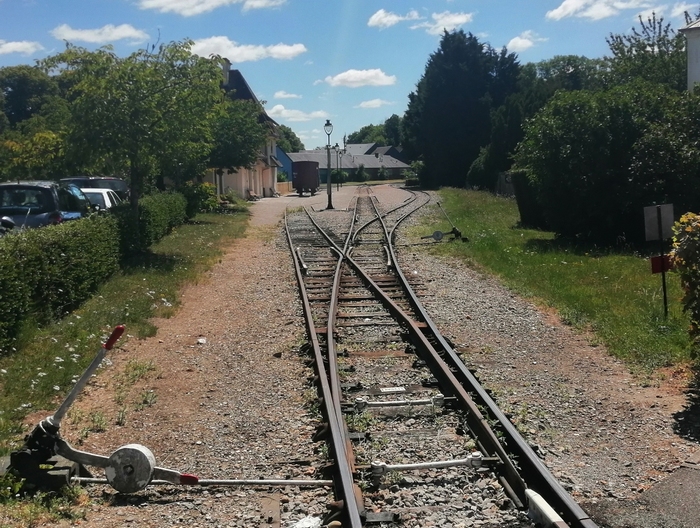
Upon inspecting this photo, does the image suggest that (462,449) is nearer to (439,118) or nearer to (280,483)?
(280,483)

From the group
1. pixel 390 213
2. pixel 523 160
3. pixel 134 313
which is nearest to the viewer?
pixel 134 313

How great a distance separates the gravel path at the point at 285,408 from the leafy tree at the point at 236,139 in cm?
2551

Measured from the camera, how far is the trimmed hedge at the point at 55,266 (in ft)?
29.7

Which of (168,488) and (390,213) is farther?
(390,213)

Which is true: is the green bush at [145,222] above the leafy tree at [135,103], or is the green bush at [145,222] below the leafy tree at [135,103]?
below

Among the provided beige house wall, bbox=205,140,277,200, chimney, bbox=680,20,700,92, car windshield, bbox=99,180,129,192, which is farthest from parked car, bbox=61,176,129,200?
chimney, bbox=680,20,700,92

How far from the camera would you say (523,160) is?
21469mm

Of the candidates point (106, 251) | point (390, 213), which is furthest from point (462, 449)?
point (390, 213)

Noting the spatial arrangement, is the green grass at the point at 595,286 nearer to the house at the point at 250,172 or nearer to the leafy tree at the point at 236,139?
the leafy tree at the point at 236,139

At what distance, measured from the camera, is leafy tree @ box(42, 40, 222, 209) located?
17531 mm

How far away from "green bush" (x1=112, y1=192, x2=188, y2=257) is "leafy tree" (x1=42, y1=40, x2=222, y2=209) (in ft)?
2.26

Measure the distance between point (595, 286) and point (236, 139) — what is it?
86.6ft

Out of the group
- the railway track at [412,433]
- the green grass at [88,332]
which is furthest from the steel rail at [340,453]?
the green grass at [88,332]

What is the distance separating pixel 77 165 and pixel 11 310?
10.3m
